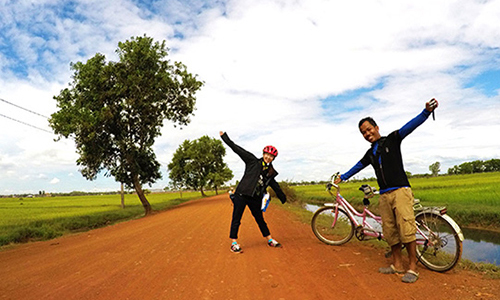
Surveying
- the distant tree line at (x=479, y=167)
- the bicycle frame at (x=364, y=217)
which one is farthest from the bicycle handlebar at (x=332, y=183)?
the distant tree line at (x=479, y=167)

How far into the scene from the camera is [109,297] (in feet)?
12.6

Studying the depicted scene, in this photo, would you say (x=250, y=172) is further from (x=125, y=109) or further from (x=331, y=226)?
(x=125, y=109)

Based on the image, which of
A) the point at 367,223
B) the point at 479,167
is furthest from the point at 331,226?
the point at 479,167

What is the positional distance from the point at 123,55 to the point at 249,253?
2041cm

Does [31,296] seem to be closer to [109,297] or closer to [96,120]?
[109,297]

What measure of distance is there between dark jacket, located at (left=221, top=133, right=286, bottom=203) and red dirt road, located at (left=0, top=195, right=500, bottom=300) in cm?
124

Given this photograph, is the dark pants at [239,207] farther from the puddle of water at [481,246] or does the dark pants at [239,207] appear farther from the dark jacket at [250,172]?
the puddle of water at [481,246]

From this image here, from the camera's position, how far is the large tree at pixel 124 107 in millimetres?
19719

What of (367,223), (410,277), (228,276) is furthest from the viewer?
(367,223)

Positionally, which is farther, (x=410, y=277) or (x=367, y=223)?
(x=367, y=223)

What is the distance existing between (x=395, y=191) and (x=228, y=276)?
112 inches

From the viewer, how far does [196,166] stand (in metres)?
53.6

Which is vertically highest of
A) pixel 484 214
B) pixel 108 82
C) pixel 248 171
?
pixel 108 82

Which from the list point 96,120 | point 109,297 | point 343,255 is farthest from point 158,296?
point 96,120
